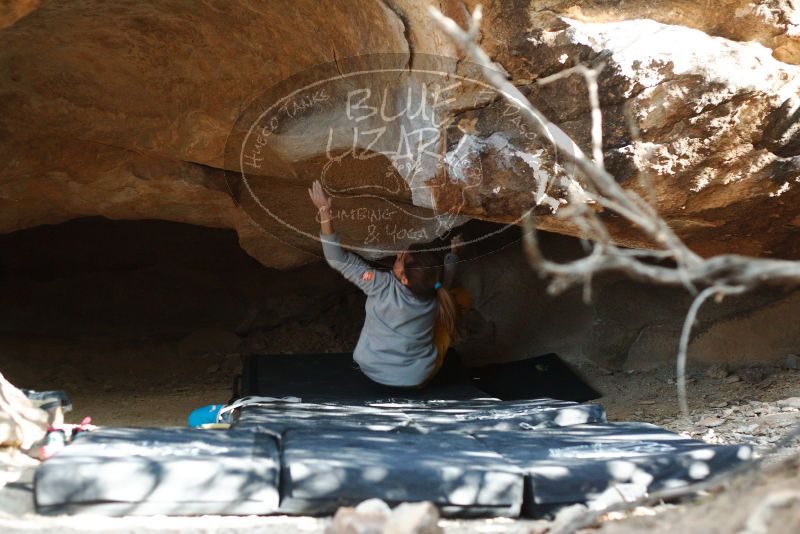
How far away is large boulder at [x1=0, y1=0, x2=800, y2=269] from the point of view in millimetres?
2965

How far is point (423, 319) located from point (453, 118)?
1.10 m

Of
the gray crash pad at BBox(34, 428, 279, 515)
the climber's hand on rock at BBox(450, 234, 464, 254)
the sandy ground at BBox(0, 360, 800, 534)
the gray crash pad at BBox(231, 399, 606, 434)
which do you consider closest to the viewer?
the sandy ground at BBox(0, 360, 800, 534)

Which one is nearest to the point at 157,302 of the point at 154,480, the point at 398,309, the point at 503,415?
the point at 398,309

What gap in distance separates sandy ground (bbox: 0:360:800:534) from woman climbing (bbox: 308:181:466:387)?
0.90 meters

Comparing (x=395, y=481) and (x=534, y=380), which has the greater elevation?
(x=534, y=380)

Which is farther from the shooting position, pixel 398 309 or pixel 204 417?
pixel 398 309

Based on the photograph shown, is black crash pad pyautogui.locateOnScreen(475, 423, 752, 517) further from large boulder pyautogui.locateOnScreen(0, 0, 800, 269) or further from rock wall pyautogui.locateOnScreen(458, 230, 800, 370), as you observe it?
rock wall pyautogui.locateOnScreen(458, 230, 800, 370)

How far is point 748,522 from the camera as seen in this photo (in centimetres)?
162

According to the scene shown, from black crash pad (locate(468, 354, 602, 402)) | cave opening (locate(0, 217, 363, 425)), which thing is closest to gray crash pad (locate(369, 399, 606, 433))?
black crash pad (locate(468, 354, 602, 402))

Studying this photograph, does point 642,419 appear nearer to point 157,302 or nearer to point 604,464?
point 604,464

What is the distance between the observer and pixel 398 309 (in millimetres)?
Result: 3855

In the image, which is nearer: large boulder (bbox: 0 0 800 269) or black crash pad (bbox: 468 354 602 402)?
large boulder (bbox: 0 0 800 269)

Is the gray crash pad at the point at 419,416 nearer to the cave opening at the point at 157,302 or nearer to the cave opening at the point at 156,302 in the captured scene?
the cave opening at the point at 157,302

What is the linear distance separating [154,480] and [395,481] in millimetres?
617
